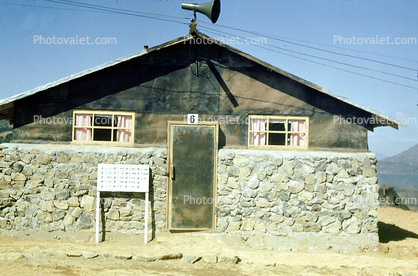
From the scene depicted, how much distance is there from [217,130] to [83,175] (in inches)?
153

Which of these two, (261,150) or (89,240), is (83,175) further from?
(261,150)

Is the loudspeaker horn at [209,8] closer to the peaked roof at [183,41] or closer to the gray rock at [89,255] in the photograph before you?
the peaked roof at [183,41]

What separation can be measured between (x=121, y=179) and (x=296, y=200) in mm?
4877

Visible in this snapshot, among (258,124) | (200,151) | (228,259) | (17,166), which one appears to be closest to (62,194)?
(17,166)

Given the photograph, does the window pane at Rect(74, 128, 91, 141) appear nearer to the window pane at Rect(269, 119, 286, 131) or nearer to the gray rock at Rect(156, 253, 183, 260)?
the gray rock at Rect(156, 253, 183, 260)

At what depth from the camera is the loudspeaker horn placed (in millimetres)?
8586

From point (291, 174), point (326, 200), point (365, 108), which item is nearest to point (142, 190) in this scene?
point (291, 174)

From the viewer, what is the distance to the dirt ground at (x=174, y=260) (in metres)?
7.18

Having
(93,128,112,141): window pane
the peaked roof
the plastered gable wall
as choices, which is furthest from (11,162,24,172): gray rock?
(93,128,112,141): window pane

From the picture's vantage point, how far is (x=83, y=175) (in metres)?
8.99

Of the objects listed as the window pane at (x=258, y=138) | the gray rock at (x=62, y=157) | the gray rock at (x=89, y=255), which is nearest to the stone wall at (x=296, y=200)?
the window pane at (x=258, y=138)

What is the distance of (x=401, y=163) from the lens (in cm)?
8356

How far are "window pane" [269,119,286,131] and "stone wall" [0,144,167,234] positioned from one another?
12.4 feet

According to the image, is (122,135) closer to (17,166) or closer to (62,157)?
(62,157)
